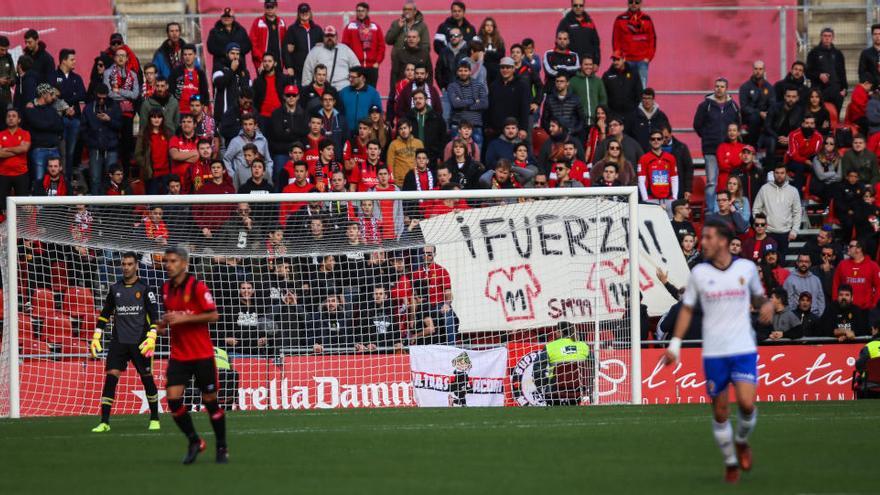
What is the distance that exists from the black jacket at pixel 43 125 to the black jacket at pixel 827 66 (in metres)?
12.7

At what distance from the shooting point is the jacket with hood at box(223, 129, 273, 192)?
2225cm

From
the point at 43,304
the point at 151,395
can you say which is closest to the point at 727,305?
the point at 151,395

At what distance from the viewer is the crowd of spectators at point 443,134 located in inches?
846

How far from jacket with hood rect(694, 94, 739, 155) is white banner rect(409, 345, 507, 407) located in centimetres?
636

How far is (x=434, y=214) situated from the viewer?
2023 cm

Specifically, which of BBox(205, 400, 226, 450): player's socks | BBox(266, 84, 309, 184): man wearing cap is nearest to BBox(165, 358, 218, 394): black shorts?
BBox(205, 400, 226, 450): player's socks

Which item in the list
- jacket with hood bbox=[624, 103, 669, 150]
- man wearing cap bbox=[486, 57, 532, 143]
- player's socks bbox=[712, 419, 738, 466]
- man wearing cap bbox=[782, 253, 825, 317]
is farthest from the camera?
jacket with hood bbox=[624, 103, 669, 150]

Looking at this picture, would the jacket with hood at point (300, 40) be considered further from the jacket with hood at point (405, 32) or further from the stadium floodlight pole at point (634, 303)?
the stadium floodlight pole at point (634, 303)

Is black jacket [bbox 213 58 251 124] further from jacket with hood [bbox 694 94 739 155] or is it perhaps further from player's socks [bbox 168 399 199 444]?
player's socks [bbox 168 399 199 444]

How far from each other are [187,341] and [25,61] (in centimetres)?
1196

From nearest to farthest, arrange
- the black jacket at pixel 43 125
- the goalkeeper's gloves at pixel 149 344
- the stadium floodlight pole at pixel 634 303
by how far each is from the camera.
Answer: the goalkeeper's gloves at pixel 149 344, the stadium floodlight pole at pixel 634 303, the black jacket at pixel 43 125

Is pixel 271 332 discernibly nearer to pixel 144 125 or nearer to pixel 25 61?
pixel 144 125

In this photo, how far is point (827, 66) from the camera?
24.7 meters

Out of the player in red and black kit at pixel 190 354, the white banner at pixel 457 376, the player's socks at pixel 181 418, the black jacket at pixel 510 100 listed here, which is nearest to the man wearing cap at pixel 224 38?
the black jacket at pixel 510 100
